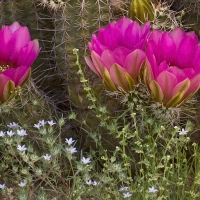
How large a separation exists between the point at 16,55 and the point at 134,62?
0.29 m

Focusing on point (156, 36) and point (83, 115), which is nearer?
point (156, 36)

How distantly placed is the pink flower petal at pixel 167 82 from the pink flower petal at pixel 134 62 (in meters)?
0.06

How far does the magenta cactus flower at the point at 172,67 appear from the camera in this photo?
1070 millimetres

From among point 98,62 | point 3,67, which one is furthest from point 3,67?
point 98,62

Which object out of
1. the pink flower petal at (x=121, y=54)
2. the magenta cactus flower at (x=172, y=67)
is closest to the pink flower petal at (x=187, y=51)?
the magenta cactus flower at (x=172, y=67)

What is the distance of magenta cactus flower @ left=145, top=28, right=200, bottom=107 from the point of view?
3.51 feet

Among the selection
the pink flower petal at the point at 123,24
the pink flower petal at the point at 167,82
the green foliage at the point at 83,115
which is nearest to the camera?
the pink flower petal at the point at 167,82

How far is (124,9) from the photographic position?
4.74 feet

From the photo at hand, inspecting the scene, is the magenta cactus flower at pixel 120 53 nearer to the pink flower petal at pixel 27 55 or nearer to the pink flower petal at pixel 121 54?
the pink flower petal at pixel 121 54

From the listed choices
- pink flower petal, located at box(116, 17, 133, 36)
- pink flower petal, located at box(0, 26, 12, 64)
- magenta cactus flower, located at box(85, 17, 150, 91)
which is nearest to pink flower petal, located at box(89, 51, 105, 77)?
magenta cactus flower, located at box(85, 17, 150, 91)

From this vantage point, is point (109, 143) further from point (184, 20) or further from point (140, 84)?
point (184, 20)

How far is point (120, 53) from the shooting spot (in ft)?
3.61

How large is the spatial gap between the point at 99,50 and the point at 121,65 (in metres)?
0.06

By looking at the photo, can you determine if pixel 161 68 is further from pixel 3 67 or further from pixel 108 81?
pixel 3 67
